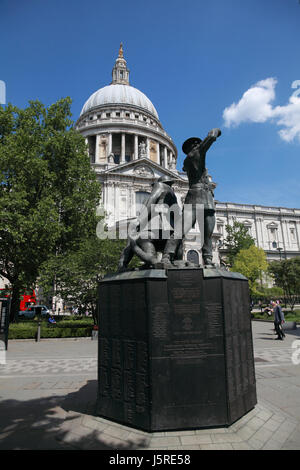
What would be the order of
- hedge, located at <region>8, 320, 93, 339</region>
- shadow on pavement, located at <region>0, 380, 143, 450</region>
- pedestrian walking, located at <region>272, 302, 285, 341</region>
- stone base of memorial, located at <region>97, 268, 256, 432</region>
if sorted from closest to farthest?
shadow on pavement, located at <region>0, 380, 143, 450</region>, stone base of memorial, located at <region>97, 268, 256, 432</region>, pedestrian walking, located at <region>272, 302, 285, 341</region>, hedge, located at <region>8, 320, 93, 339</region>

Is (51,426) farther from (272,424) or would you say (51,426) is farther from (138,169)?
(138,169)

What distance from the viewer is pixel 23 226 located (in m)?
16.8

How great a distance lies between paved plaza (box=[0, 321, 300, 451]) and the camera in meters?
3.56

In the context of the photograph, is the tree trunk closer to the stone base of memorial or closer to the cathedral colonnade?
the stone base of memorial

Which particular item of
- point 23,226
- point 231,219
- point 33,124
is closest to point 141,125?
point 231,219

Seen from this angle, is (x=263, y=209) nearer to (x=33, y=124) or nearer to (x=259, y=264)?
(x=259, y=264)

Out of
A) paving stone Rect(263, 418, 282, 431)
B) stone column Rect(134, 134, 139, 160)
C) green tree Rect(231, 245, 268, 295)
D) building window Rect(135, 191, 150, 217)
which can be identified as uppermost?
stone column Rect(134, 134, 139, 160)

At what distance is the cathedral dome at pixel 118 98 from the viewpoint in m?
63.1

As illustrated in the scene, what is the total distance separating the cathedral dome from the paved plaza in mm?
63865

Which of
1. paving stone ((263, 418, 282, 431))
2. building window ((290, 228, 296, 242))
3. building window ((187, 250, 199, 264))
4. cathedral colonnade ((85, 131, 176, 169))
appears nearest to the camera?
paving stone ((263, 418, 282, 431))

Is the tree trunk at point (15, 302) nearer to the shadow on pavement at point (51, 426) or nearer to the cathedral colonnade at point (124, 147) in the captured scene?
the shadow on pavement at point (51, 426)

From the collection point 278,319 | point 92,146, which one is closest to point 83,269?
point 278,319

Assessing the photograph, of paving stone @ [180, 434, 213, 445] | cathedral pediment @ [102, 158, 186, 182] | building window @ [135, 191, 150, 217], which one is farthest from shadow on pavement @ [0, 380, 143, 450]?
cathedral pediment @ [102, 158, 186, 182]
